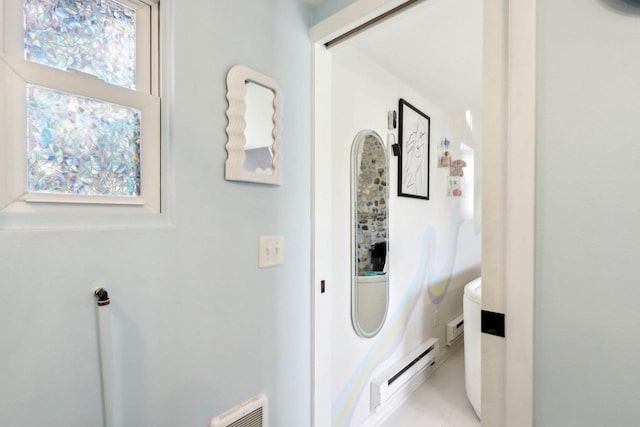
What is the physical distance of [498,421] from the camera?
0.85 meters

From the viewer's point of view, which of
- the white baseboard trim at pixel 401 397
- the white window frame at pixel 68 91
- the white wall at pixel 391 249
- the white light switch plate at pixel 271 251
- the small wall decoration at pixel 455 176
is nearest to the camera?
the white window frame at pixel 68 91

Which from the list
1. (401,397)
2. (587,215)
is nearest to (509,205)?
(587,215)

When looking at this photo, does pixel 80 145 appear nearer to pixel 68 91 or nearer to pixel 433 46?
pixel 68 91

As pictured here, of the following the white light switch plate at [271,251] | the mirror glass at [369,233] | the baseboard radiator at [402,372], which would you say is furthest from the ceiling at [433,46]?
the baseboard radiator at [402,372]

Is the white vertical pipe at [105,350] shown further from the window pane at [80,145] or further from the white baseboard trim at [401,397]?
the white baseboard trim at [401,397]

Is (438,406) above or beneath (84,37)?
beneath

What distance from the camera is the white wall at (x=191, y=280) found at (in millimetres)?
707

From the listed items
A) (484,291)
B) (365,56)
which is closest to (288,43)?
(365,56)

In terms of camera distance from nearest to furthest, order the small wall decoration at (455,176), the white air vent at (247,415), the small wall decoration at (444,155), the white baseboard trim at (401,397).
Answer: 1. the white air vent at (247,415)
2. the white baseboard trim at (401,397)
3. the small wall decoration at (444,155)
4. the small wall decoration at (455,176)

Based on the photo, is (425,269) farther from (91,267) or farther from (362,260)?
(91,267)

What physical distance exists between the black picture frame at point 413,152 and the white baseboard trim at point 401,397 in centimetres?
144

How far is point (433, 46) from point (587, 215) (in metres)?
1.44

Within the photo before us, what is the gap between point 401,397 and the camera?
7.07ft

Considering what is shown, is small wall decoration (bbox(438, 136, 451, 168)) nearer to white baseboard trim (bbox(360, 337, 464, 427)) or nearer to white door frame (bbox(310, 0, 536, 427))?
white baseboard trim (bbox(360, 337, 464, 427))
